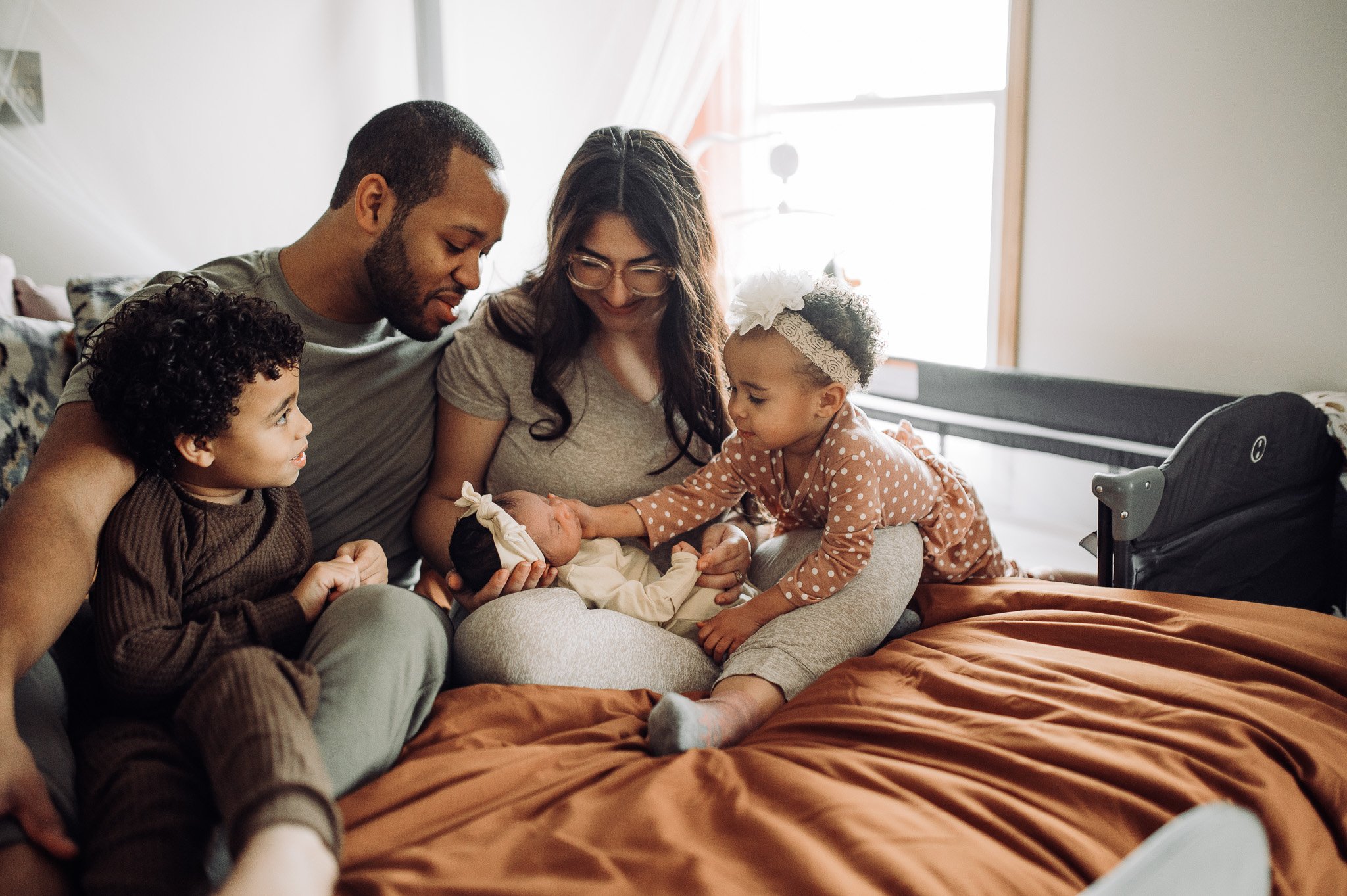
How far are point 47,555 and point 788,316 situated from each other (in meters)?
1.12

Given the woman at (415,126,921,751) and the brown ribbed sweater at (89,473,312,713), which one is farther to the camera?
the woman at (415,126,921,751)

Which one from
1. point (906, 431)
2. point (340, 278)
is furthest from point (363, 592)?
point (906, 431)

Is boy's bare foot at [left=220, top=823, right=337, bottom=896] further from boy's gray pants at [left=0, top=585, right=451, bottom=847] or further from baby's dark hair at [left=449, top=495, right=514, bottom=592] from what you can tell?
baby's dark hair at [left=449, top=495, right=514, bottom=592]

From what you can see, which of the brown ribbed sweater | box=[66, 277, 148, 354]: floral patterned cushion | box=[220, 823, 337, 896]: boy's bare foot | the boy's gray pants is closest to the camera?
box=[220, 823, 337, 896]: boy's bare foot

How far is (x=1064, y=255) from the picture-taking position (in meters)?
2.81

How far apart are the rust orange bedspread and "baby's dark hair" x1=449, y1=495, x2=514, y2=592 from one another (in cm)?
24

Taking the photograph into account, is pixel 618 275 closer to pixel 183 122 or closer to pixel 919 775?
pixel 919 775

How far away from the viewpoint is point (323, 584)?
1.32 meters

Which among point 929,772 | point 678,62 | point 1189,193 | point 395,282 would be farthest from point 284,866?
point 678,62

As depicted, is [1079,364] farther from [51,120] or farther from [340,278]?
[51,120]

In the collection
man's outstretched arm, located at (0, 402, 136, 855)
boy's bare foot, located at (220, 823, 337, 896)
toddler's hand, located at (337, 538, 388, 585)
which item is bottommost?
boy's bare foot, located at (220, 823, 337, 896)

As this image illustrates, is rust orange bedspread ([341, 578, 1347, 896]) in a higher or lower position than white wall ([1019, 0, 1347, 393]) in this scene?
lower

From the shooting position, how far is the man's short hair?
5.40 feet

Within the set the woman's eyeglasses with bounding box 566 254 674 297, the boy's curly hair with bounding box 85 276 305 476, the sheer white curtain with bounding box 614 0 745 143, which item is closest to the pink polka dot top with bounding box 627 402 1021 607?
the woman's eyeglasses with bounding box 566 254 674 297
